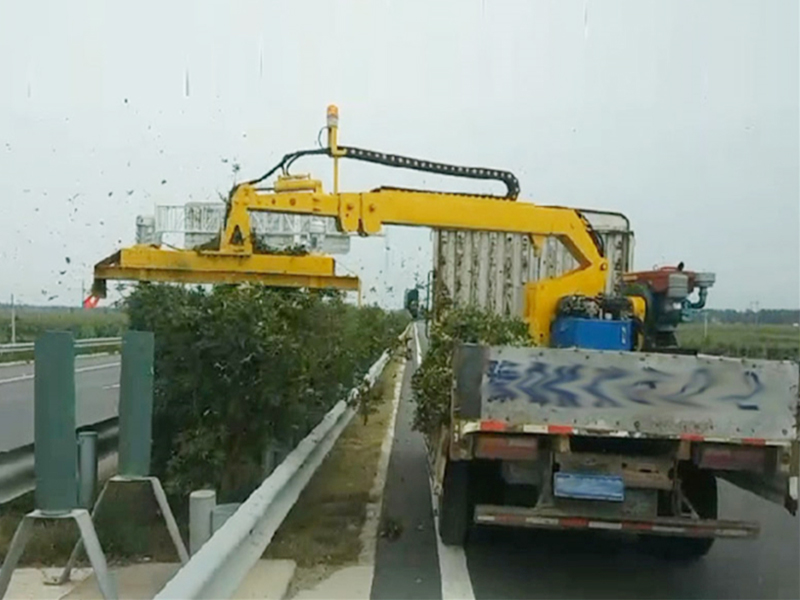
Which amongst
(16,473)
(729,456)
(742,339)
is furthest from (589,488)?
(16,473)

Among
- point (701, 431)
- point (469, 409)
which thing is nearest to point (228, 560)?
point (469, 409)

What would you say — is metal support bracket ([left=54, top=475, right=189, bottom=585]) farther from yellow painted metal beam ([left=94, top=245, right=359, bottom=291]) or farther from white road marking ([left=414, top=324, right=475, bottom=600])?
yellow painted metal beam ([left=94, top=245, right=359, bottom=291])

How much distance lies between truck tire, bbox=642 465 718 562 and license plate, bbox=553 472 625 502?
2.51ft

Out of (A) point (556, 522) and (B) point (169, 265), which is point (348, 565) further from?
(B) point (169, 265)

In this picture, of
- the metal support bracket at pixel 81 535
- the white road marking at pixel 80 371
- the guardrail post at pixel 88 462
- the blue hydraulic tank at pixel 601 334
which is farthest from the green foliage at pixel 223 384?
the white road marking at pixel 80 371

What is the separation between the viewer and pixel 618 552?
8125 mm

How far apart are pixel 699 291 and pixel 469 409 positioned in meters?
4.61

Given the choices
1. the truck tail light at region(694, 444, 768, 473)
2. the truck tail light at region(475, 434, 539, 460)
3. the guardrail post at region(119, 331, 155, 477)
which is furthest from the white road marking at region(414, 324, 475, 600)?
the guardrail post at region(119, 331, 155, 477)

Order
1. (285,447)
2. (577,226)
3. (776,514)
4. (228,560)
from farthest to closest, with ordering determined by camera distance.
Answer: (577,226) < (776,514) < (285,447) < (228,560)

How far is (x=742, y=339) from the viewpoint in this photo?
9.95m

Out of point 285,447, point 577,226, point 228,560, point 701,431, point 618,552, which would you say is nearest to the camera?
point 228,560

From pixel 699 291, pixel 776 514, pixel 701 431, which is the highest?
pixel 699 291

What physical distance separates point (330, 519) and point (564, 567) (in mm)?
2038

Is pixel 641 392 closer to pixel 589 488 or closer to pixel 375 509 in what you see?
pixel 589 488
